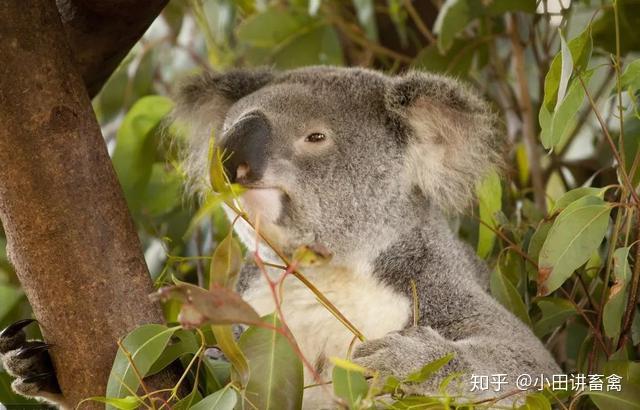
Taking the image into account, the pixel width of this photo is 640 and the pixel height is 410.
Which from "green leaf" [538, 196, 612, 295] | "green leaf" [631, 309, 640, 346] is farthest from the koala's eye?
"green leaf" [631, 309, 640, 346]

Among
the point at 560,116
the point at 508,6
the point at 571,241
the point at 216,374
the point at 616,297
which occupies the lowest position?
the point at 216,374

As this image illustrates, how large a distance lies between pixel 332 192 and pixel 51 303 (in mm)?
734

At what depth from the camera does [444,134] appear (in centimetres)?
231

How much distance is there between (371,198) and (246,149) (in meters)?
0.39

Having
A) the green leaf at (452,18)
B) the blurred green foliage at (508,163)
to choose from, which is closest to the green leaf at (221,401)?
the blurred green foliage at (508,163)

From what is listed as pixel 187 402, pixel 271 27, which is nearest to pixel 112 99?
pixel 271 27

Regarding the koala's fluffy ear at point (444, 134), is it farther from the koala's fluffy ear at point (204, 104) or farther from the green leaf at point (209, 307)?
the green leaf at point (209, 307)

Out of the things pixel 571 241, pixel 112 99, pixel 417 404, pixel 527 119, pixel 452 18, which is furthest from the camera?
pixel 527 119

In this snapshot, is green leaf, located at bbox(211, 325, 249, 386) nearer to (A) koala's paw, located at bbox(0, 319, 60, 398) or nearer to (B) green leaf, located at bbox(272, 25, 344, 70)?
(A) koala's paw, located at bbox(0, 319, 60, 398)

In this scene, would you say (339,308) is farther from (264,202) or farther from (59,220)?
(59,220)

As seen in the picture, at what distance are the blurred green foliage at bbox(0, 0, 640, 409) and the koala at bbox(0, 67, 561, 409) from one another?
16 cm

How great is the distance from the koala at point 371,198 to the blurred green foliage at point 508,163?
0.54 ft

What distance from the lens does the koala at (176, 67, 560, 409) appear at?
2121 mm

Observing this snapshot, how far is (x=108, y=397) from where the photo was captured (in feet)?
5.51
